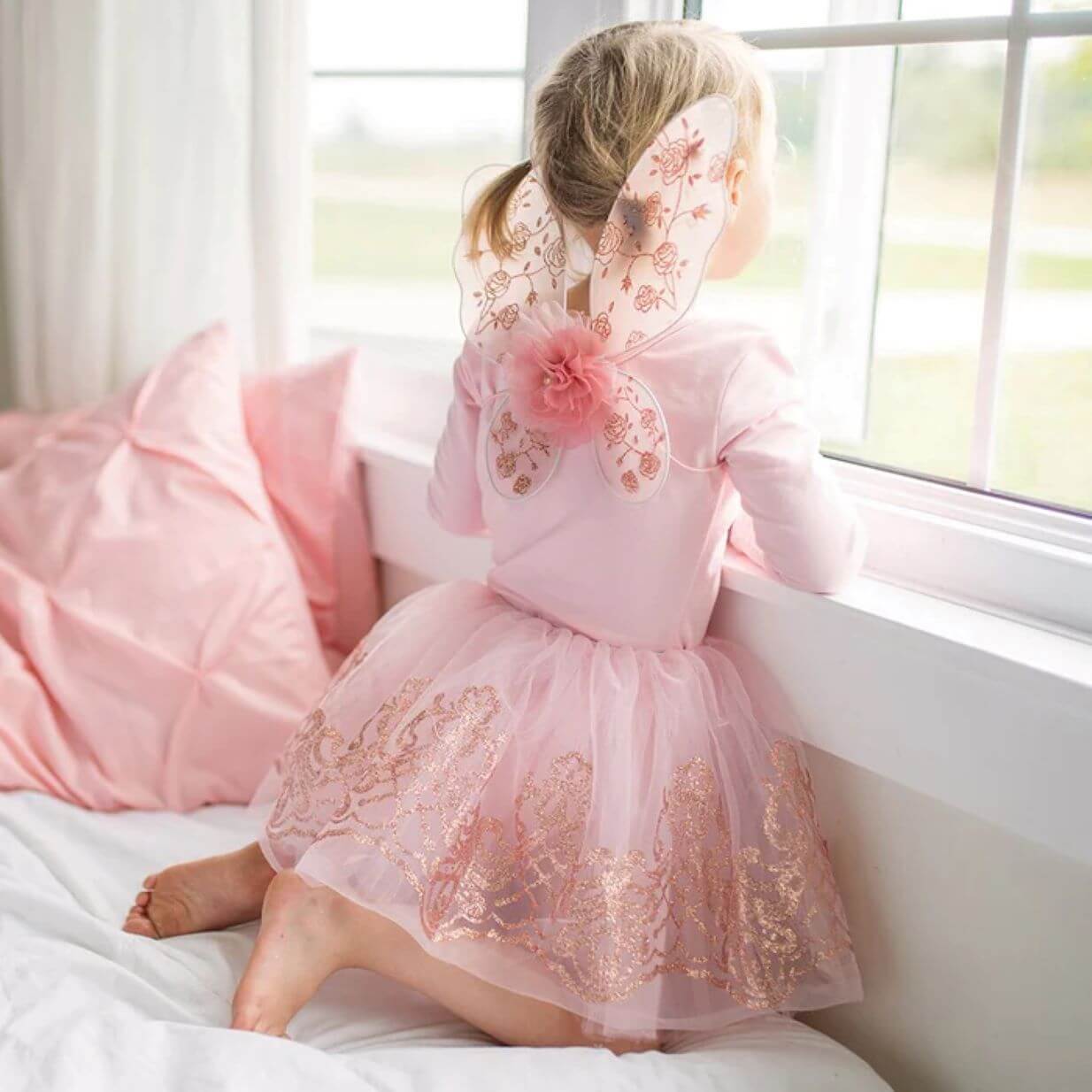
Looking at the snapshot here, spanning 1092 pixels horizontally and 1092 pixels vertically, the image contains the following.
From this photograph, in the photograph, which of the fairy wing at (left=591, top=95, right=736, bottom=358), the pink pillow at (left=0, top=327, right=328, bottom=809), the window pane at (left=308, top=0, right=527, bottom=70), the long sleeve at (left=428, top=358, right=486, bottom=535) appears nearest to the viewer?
the fairy wing at (left=591, top=95, right=736, bottom=358)

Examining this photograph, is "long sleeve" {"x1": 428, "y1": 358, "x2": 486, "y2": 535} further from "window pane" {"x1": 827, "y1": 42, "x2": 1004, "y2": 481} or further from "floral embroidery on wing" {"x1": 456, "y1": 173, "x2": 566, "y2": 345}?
"window pane" {"x1": 827, "y1": 42, "x2": 1004, "y2": 481}

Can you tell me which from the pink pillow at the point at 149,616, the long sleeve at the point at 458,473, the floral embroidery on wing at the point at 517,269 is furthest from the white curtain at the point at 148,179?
the floral embroidery on wing at the point at 517,269

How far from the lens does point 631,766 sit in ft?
3.84

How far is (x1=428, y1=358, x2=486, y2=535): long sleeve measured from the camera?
140cm

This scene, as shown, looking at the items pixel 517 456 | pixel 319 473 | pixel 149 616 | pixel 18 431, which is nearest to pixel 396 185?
pixel 319 473

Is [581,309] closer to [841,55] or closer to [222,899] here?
[841,55]

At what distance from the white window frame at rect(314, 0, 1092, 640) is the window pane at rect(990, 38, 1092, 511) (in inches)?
0.6

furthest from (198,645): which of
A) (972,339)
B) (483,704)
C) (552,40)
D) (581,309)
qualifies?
(972,339)

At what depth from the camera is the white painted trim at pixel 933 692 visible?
1.02m

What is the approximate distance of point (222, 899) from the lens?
1.31m

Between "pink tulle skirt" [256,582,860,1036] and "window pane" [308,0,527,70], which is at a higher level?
"window pane" [308,0,527,70]

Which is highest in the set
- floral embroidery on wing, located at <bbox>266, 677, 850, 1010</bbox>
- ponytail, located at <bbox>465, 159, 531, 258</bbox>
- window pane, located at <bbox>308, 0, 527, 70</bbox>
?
window pane, located at <bbox>308, 0, 527, 70</bbox>

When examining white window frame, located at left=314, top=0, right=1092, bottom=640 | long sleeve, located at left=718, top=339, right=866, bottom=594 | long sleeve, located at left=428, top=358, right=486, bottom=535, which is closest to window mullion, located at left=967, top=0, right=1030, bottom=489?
white window frame, located at left=314, top=0, right=1092, bottom=640

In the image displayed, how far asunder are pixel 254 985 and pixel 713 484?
0.60 metres
